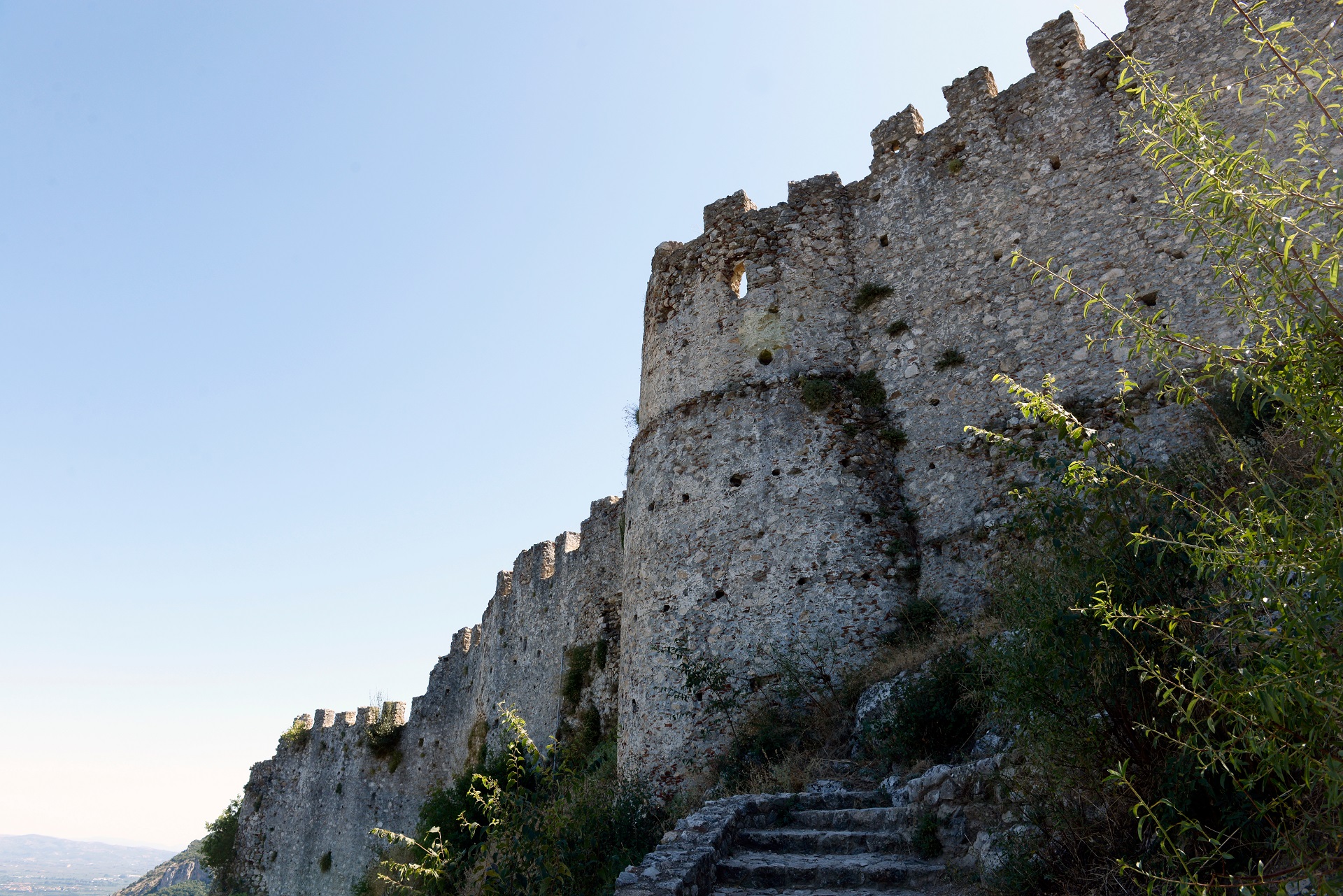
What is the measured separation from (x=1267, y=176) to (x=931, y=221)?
8337mm

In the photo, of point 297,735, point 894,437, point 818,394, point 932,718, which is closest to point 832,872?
point 932,718

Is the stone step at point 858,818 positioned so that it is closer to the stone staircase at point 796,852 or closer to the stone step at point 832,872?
the stone staircase at point 796,852

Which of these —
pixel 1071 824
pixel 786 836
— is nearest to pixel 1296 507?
pixel 1071 824

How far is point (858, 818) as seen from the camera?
6125 mm

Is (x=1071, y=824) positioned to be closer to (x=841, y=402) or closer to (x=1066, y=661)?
(x=1066, y=661)

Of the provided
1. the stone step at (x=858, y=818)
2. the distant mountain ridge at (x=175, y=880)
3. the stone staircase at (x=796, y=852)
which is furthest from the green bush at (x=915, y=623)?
the distant mountain ridge at (x=175, y=880)

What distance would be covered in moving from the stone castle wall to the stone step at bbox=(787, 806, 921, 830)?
8.95ft

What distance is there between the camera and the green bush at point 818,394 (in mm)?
10203

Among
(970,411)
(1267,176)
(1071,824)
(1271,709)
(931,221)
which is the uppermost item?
(931,221)

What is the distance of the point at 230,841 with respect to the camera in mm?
26781

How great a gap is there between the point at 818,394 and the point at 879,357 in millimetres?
1037

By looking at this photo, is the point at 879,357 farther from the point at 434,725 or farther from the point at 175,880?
the point at 175,880

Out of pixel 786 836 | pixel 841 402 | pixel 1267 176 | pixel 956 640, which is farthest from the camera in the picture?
pixel 841 402

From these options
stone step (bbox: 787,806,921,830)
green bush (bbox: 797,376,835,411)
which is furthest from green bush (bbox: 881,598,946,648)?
stone step (bbox: 787,806,921,830)
